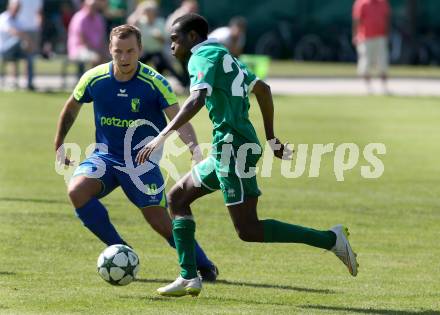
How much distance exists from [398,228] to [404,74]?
83.7ft

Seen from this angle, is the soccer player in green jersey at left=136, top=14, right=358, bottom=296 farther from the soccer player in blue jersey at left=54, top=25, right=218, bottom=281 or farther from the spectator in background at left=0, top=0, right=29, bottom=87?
the spectator in background at left=0, top=0, right=29, bottom=87

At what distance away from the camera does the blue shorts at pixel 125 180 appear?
906 cm

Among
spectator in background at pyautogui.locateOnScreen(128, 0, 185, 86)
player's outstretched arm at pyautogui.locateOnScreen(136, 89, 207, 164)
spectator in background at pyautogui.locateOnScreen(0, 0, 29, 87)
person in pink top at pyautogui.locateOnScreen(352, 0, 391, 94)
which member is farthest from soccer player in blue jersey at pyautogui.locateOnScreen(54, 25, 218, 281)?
person in pink top at pyautogui.locateOnScreen(352, 0, 391, 94)

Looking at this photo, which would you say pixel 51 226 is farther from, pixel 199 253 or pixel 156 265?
pixel 199 253

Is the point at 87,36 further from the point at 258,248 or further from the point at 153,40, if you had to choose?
the point at 258,248

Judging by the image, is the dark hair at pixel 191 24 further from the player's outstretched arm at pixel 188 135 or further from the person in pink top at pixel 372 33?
the person in pink top at pixel 372 33

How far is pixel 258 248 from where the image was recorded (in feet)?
35.3

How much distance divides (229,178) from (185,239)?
551 millimetres

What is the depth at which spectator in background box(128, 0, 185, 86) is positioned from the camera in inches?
1059

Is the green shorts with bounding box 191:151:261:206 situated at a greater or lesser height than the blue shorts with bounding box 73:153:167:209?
greater

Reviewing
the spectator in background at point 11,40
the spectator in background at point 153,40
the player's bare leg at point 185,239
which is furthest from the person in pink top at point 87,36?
→ the player's bare leg at point 185,239

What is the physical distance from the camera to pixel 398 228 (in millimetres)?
11852

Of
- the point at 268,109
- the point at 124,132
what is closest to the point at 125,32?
the point at 124,132

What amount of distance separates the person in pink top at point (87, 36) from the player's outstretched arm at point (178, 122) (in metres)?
19.6
